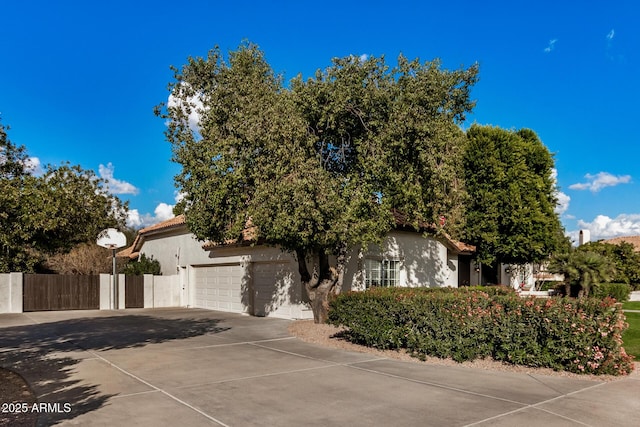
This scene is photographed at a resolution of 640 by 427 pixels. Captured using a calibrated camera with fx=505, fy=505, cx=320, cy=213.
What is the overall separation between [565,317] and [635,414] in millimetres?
2423

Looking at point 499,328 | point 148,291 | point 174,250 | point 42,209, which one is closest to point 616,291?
point 499,328

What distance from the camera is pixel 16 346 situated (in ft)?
39.3

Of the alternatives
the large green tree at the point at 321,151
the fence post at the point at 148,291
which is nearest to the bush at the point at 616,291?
the large green tree at the point at 321,151

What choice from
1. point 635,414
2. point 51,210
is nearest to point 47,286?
point 51,210

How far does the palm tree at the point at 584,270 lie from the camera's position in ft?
77.5

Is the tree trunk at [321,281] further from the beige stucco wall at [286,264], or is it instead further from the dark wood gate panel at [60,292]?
the dark wood gate panel at [60,292]

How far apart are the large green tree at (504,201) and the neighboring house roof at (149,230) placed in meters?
13.5

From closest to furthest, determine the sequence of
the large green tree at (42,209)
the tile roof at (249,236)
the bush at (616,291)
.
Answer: the large green tree at (42,209) < the tile roof at (249,236) < the bush at (616,291)

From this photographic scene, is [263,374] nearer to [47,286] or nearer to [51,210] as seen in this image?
[51,210]

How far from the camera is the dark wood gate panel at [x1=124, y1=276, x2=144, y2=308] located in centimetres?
2359

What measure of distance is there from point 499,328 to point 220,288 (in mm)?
14448

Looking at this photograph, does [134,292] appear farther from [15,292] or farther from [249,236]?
[249,236]

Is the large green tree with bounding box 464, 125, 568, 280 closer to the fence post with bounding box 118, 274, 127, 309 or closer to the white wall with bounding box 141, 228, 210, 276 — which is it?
the white wall with bounding box 141, 228, 210, 276

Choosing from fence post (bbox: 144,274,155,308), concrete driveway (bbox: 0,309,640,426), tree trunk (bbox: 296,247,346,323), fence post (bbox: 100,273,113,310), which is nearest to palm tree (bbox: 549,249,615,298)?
tree trunk (bbox: 296,247,346,323)
